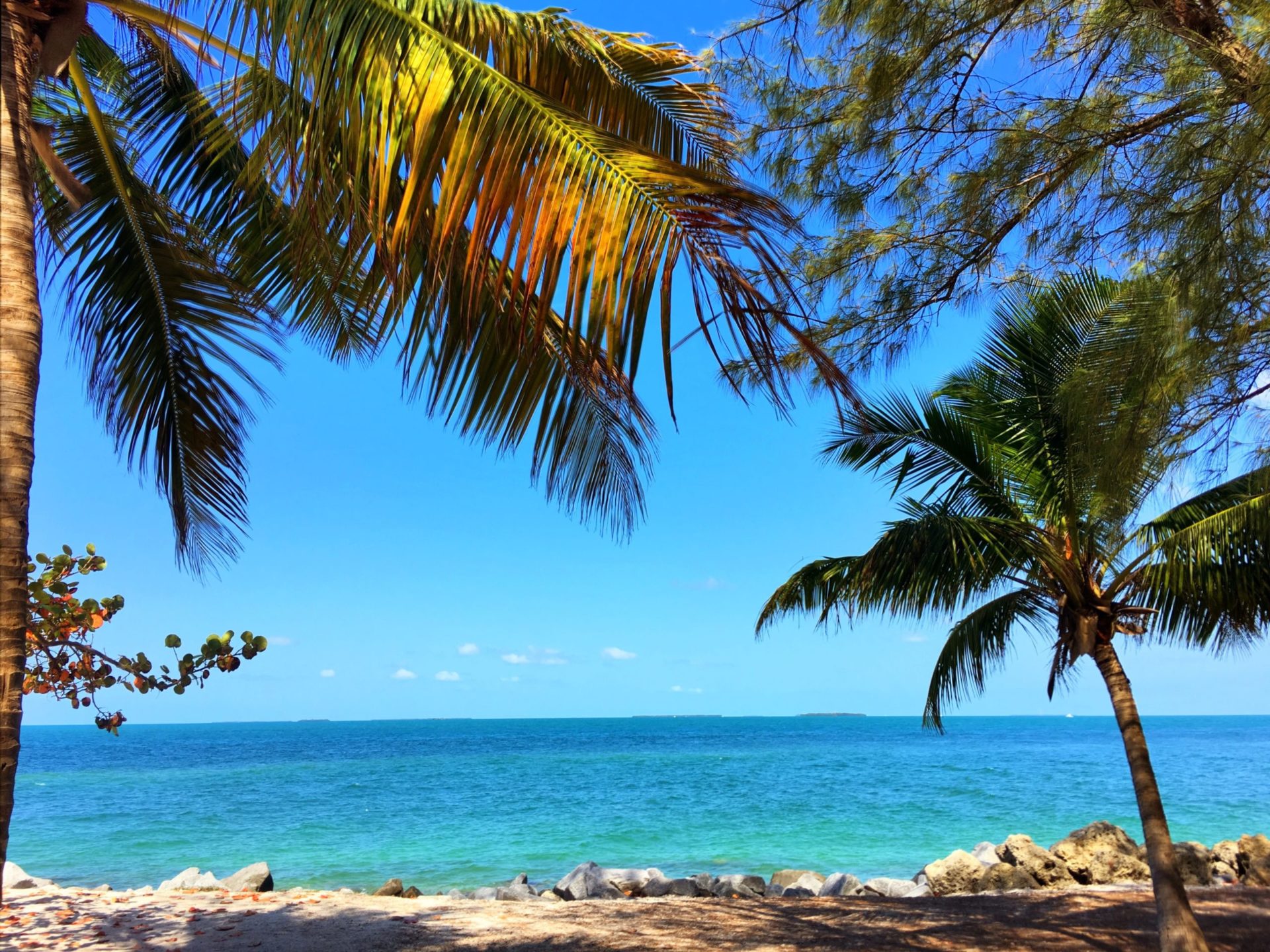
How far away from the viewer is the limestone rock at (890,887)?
10.6 meters

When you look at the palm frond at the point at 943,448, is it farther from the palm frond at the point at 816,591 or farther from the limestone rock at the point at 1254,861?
the limestone rock at the point at 1254,861

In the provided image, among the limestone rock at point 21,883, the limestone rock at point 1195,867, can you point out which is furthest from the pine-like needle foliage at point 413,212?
the limestone rock at point 1195,867

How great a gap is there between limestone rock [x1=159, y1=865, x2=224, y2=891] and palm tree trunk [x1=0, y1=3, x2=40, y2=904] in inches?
364

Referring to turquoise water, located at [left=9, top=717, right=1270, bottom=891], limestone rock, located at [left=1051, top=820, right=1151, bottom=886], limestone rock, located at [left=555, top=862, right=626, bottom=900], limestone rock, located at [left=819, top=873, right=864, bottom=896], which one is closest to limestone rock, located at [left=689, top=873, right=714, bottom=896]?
limestone rock, located at [left=555, top=862, right=626, bottom=900]

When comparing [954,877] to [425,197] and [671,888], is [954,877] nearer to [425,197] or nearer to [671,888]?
[671,888]

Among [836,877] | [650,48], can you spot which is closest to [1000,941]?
[836,877]

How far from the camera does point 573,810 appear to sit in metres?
25.0

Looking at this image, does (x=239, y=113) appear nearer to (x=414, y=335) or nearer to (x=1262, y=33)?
(x=414, y=335)

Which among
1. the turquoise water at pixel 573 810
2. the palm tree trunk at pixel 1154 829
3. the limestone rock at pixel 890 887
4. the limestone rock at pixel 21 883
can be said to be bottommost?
the turquoise water at pixel 573 810

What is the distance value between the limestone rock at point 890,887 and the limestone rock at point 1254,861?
3441 millimetres

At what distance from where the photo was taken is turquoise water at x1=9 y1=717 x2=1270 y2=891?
1719 cm

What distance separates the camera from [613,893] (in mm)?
10453

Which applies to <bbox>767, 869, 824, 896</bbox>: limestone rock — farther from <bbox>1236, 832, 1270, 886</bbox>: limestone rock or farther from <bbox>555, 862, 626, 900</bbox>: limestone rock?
<bbox>1236, 832, 1270, 886</bbox>: limestone rock

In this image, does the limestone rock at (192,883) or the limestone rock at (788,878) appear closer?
the limestone rock at (192,883)
